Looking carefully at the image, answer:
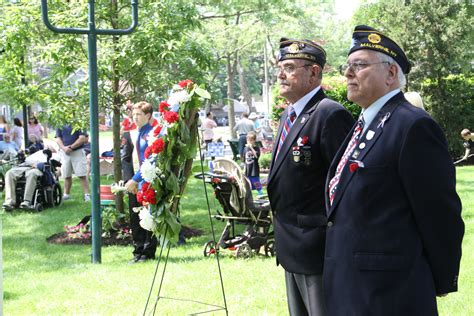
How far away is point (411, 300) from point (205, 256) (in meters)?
6.61

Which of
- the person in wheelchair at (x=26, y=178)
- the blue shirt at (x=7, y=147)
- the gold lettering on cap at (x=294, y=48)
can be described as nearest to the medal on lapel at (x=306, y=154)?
the gold lettering on cap at (x=294, y=48)

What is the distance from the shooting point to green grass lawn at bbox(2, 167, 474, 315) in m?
6.99

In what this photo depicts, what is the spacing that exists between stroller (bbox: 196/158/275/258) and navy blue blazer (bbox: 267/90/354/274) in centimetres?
514

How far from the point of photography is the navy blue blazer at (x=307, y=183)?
13.7 feet

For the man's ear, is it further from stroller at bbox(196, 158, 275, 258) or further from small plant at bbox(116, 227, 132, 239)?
small plant at bbox(116, 227, 132, 239)

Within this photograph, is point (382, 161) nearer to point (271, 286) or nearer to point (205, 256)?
point (271, 286)

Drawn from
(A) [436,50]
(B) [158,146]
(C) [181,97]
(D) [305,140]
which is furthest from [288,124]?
(A) [436,50]

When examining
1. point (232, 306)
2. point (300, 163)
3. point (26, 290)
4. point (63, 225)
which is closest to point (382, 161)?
point (300, 163)

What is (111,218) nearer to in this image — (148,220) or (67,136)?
(67,136)

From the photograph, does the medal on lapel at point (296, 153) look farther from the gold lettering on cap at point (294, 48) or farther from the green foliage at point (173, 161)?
the green foliage at point (173, 161)

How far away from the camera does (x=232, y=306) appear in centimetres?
696

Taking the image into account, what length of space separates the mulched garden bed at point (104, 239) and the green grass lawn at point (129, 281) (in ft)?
0.72

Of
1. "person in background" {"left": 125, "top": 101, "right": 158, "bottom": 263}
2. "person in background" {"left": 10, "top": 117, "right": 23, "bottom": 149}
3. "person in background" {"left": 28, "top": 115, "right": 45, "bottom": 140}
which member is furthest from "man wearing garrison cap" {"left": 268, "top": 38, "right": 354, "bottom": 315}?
"person in background" {"left": 10, "top": 117, "right": 23, "bottom": 149}

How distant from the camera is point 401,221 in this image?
127 inches
